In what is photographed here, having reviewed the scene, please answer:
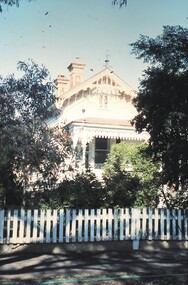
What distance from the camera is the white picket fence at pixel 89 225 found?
9469 mm

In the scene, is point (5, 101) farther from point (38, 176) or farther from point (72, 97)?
point (72, 97)

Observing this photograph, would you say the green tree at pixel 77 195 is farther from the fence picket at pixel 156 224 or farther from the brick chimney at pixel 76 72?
the brick chimney at pixel 76 72

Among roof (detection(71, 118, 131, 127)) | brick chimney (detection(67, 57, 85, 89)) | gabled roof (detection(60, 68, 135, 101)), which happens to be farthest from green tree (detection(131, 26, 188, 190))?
brick chimney (detection(67, 57, 85, 89))

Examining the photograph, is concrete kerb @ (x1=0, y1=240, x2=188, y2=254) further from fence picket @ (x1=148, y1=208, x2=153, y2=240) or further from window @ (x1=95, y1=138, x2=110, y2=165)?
window @ (x1=95, y1=138, x2=110, y2=165)

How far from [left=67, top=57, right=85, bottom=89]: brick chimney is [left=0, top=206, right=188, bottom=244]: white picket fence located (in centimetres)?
2102

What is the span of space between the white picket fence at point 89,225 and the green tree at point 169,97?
1580 mm

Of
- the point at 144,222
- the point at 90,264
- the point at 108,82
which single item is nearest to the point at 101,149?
the point at 108,82

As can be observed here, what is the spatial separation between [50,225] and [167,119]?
431cm

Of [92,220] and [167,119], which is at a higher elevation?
[167,119]

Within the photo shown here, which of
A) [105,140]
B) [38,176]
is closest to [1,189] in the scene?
[38,176]

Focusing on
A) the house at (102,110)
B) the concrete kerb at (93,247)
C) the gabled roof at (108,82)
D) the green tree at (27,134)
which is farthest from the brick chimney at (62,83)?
the concrete kerb at (93,247)

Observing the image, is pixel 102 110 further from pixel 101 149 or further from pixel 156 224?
pixel 156 224

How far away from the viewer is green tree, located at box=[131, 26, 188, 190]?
10719mm

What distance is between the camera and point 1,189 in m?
12.1
